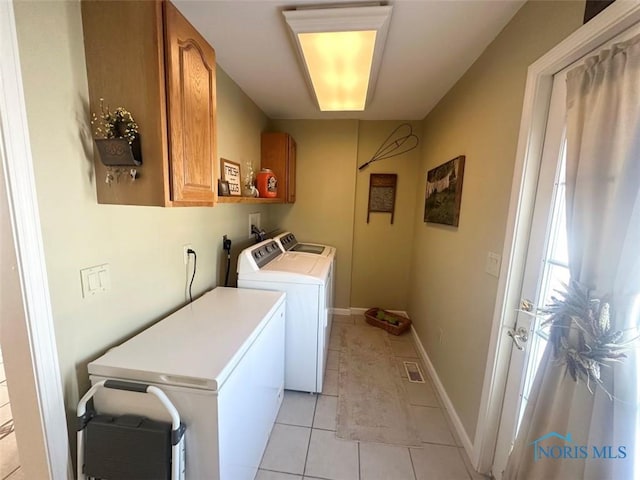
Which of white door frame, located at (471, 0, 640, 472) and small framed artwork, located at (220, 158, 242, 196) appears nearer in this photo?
white door frame, located at (471, 0, 640, 472)

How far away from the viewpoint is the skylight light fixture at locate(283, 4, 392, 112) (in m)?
1.31

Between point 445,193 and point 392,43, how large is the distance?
1.18 metres

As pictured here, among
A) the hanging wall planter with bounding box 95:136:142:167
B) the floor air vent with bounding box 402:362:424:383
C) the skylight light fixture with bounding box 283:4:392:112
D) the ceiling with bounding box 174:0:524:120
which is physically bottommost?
the floor air vent with bounding box 402:362:424:383

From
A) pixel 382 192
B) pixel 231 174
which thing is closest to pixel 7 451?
pixel 231 174

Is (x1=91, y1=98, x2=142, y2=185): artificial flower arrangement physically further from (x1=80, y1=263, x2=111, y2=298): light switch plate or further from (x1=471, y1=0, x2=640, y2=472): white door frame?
(x1=471, y1=0, x2=640, y2=472): white door frame

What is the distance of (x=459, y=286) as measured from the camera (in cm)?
185

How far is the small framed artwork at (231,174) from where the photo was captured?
2.07 metres

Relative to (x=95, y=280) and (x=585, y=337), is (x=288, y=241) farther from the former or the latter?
(x=585, y=337)

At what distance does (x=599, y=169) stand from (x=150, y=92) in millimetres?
1575

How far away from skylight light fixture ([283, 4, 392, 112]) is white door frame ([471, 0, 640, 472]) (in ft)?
2.56

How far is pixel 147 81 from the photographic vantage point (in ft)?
3.18

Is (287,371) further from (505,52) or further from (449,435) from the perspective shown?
(505,52)

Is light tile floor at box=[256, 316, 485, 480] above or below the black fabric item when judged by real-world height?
below

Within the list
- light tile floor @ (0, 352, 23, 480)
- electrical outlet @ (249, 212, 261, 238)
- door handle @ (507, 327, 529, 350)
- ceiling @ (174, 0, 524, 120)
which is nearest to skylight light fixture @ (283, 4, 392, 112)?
ceiling @ (174, 0, 524, 120)
